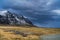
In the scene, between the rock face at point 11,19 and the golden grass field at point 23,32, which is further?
the rock face at point 11,19

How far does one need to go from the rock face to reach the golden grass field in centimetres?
16

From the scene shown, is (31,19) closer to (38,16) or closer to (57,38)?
(38,16)

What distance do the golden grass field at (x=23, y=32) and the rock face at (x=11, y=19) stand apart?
0.16m

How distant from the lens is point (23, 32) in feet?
15.2

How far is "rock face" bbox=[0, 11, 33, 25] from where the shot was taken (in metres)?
4.61

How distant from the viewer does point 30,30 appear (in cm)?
465

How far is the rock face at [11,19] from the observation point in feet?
15.1

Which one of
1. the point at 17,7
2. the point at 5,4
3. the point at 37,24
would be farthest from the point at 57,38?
the point at 5,4

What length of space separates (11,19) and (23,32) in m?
0.57

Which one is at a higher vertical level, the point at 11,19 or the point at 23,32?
the point at 11,19

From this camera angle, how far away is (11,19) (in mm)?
4613

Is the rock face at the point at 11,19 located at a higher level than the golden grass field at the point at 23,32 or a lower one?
higher

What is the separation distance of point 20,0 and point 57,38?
1.74 metres

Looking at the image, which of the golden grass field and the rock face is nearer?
the golden grass field
